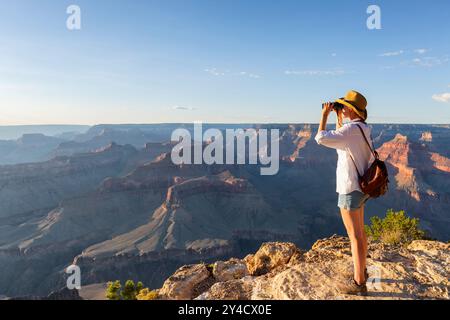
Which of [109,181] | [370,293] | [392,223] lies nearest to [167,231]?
[109,181]

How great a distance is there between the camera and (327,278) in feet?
19.8

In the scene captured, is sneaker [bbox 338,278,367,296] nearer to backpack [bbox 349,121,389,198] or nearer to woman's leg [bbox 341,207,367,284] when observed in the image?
woman's leg [bbox 341,207,367,284]

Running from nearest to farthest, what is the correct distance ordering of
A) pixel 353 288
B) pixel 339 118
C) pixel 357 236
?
pixel 357 236, pixel 353 288, pixel 339 118

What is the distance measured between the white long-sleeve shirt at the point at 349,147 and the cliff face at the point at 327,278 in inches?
69.3

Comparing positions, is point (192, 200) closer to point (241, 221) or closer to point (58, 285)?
point (241, 221)

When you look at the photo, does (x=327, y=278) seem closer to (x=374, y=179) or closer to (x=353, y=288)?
(x=353, y=288)

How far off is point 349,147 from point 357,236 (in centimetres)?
143

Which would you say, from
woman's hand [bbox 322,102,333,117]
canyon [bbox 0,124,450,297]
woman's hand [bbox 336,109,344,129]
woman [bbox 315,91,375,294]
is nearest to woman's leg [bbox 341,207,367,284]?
woman [bbox 315,91,375,294]

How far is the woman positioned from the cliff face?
0.44 meters

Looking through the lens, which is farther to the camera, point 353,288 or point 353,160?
point 353,288

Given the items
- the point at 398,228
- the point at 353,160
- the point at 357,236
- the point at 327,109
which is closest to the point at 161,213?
the point at 398,228

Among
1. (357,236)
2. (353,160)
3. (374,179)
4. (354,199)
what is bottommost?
(357,236)

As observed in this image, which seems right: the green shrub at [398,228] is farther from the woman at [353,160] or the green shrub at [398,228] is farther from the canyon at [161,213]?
the canyon at [161,213]
